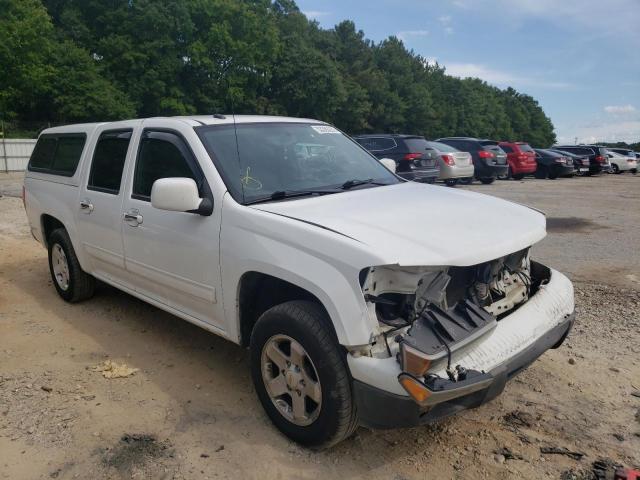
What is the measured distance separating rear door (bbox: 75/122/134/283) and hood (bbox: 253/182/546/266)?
1.75 meters

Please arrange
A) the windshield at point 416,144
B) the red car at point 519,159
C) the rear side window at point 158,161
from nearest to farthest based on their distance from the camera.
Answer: the rear side window at point 158,161
the windshield at point 416,144
the red car at point 519,159

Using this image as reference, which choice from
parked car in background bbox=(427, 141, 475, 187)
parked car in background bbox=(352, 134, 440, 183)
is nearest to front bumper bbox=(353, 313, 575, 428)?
parked car in background bbox=(352, 134, 440, 183)

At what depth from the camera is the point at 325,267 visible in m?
2.70

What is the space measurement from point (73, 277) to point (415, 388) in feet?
13.4

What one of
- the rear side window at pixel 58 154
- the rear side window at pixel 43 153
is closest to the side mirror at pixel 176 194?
the rear side window at pixel 58 154

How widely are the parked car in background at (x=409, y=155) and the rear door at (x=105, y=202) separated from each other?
9.64 metres

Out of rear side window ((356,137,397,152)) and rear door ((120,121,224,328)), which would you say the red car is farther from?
rear door ((120,121,224,328))

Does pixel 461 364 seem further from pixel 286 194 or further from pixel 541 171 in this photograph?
pixel 541 171

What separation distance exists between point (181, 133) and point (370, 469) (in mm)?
2498

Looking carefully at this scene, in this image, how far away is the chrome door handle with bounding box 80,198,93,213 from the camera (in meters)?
4.75

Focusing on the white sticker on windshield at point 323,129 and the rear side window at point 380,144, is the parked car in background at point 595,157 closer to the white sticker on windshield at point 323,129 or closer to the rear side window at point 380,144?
the rear side window at point 380,144

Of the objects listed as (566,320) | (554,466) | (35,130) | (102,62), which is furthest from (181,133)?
(102,62)

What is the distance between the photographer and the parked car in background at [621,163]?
102ft

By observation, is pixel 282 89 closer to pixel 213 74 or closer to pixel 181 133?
pixel 213 74
